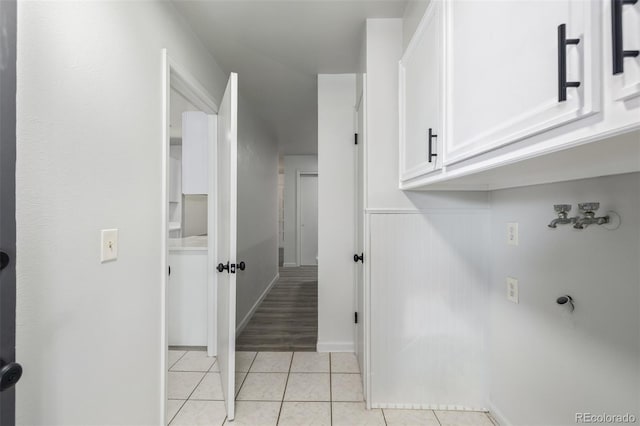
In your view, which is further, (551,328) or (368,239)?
(368,239)

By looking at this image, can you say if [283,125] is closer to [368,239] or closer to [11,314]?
[368,239]

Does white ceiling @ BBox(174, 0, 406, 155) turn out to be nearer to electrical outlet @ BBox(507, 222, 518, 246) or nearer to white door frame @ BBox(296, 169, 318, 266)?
electrical outlet @ BBox(507, 222, 518, 246)

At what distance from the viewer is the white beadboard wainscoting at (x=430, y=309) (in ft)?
5.61

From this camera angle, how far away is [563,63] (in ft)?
1.68

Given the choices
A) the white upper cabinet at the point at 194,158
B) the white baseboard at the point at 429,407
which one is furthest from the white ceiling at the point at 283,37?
the white baseboard at the point at 429,407

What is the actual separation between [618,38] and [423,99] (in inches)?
38.2

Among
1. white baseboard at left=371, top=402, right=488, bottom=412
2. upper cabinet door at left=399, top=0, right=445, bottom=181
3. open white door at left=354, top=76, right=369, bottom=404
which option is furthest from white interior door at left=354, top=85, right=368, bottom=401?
upper cabinet door at left=399, top=0, right=445, bottom=181

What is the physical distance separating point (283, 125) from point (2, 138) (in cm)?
378

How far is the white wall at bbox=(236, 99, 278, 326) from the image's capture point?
3096 millimetres

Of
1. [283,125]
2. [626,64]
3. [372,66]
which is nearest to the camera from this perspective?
[626,64]

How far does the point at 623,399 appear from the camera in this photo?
3.13ft

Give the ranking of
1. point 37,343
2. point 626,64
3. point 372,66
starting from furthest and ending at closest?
point 372,66 < point 37,343 < point 626,64

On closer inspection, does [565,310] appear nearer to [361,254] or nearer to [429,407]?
[429,407]

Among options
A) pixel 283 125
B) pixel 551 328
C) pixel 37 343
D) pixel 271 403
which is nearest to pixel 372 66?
pixel 551 328
